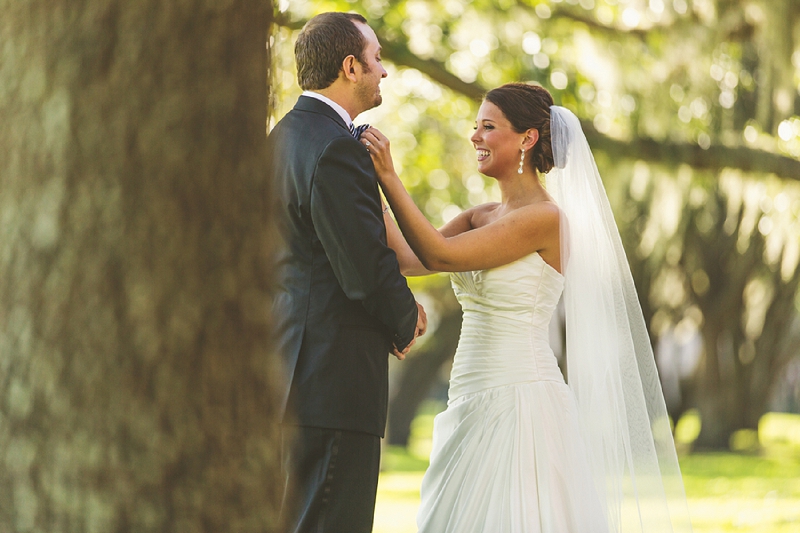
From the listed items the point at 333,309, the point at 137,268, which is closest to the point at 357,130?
the point at 333,309

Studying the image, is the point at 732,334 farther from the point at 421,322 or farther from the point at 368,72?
the point at 368,72

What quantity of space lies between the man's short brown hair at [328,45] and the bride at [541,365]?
31.5 inches

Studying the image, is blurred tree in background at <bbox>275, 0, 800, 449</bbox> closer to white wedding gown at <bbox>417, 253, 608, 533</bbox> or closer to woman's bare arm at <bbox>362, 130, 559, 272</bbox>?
woman's bare arm at <bbox>362, 130, 559, 272</bbox>

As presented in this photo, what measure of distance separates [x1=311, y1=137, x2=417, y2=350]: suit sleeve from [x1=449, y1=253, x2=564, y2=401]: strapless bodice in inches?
42.5

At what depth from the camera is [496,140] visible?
4270 mm

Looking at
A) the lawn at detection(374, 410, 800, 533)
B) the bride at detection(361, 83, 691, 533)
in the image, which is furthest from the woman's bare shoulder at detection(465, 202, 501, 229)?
the lawn at detection(374, 410, 800, 533)

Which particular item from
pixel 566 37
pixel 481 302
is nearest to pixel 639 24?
pixel 566 37

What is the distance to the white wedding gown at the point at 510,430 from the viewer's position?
3.96 m

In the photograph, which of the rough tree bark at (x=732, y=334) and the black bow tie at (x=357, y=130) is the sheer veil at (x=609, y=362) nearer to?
the black bow tie at (x=357, y=130)

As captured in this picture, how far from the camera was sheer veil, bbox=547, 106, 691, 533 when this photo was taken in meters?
4.12

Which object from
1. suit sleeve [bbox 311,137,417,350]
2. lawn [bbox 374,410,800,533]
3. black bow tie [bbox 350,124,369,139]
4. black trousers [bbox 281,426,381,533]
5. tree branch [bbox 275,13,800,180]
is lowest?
lawn [bbox 374,410,800,533]

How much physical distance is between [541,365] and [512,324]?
233mm

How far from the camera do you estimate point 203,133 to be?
161cm

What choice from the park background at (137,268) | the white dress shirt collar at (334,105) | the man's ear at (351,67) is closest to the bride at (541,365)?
the white dress shirt collar at (334,105)
